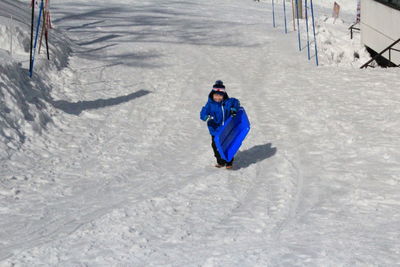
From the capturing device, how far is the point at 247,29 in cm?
2467

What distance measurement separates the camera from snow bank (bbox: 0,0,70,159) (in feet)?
34.3

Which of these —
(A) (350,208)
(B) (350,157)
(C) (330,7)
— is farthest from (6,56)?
(C) (330,7)

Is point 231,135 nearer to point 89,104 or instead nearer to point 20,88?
point 20,88

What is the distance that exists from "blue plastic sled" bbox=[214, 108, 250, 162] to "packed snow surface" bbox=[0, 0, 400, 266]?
0.32m

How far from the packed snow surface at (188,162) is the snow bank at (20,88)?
0.04m

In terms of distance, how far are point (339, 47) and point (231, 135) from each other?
13224mm

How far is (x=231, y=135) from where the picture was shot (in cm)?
999

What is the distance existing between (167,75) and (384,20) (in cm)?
717

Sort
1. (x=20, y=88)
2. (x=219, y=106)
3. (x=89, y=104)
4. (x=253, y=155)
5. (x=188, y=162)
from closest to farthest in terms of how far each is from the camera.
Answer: (x=219, y=106) < (x=188, y=162) < (x=253, y=155) < (x=20, y=88) < (x=89, y=104)

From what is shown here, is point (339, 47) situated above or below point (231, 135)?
below

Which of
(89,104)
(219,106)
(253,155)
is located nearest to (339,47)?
(89,104)

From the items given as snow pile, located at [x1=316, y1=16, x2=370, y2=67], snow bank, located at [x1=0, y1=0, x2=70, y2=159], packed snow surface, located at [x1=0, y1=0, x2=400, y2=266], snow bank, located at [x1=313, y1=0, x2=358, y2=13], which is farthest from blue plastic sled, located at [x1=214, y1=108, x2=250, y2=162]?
snow bank, located at [x1=313, y1=0, x2=358, y2=13]

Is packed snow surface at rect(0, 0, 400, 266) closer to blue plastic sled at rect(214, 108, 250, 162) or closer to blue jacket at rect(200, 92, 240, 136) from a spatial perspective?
blue plastic sled at rect(214, 108, 250, 162)

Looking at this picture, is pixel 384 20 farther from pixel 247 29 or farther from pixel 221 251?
pixel 221 251
